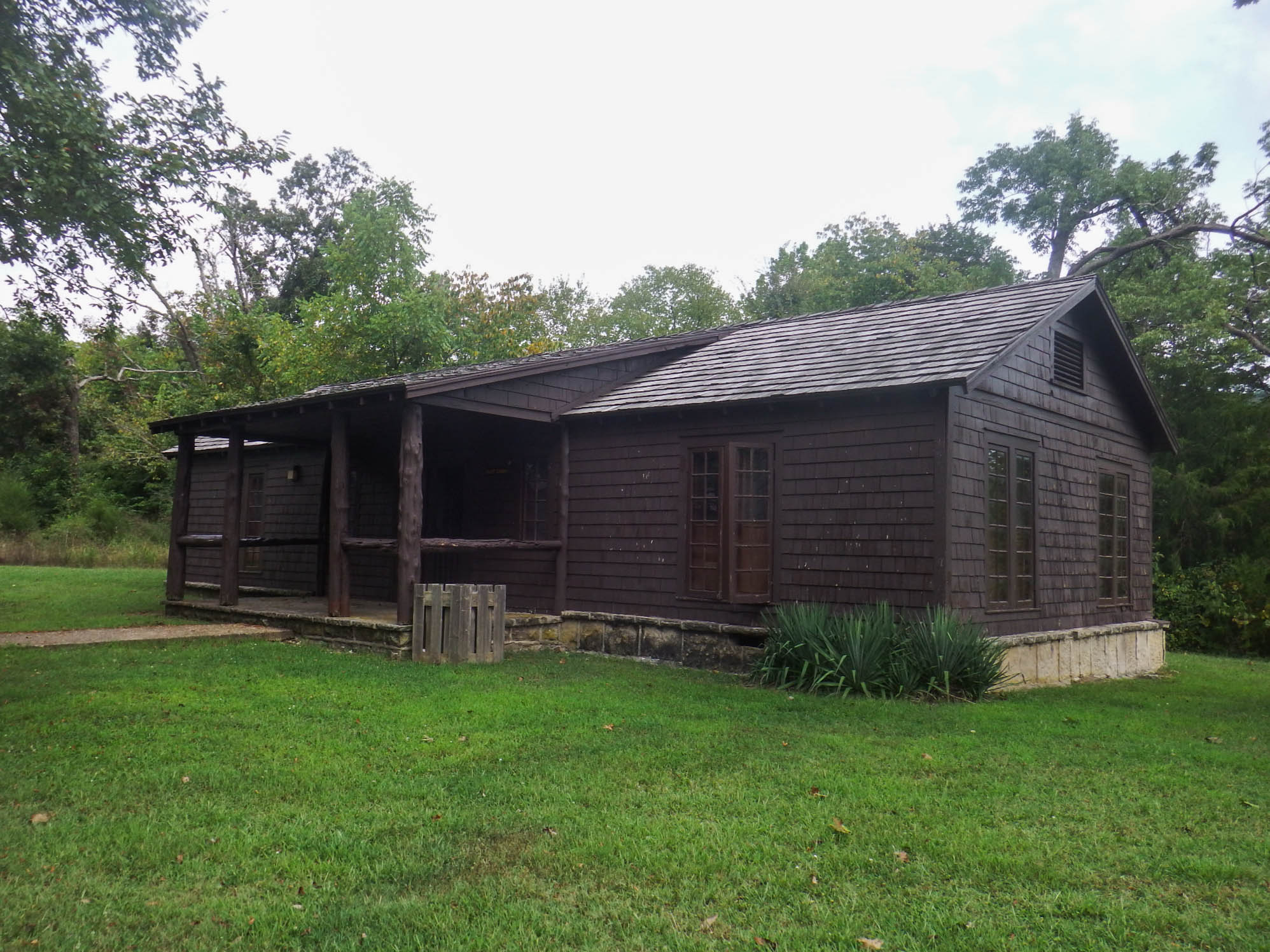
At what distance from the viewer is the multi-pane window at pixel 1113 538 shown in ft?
41.5

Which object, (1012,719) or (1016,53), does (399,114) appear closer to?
(1016,53)

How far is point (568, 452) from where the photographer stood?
12.5m

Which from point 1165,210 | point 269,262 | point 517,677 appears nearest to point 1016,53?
point 517,677

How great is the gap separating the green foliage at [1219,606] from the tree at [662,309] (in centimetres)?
2843

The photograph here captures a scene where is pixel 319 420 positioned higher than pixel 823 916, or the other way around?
pixel 319 420

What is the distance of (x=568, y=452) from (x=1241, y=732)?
25.4 ft

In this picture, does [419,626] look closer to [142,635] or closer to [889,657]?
[142,635]

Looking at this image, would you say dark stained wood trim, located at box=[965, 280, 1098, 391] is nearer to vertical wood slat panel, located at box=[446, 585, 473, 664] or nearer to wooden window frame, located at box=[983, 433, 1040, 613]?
wooden window frame, located at box=[983, 433, 1040, 613]

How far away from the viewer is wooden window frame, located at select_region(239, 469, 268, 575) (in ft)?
56.5

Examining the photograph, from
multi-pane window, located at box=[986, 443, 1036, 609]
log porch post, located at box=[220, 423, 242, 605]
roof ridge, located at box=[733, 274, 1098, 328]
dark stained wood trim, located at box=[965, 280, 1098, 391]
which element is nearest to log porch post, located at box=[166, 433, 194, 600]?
log porch post, located at box=[220, 423, 242, 605]

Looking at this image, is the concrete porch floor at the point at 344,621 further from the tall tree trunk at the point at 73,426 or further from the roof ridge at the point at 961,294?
the tall tree trunk at the point at 73,426

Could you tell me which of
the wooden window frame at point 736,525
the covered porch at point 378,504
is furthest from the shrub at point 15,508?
the wooden window frame at point 736,525

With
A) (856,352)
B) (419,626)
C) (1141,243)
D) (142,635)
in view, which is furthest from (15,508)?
(1141,243)

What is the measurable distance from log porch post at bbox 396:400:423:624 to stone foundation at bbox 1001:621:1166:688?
6.34 m
